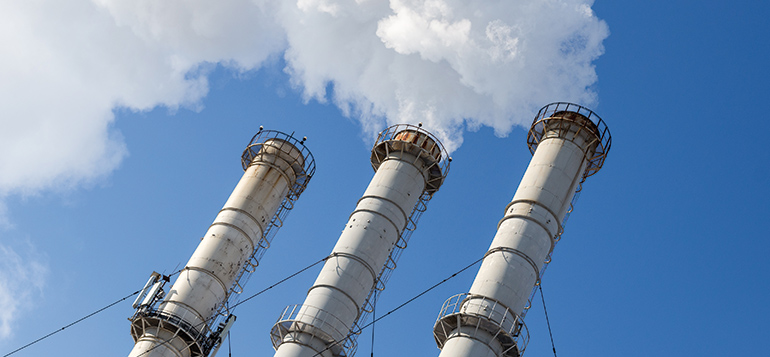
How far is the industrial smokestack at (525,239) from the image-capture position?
35562mm

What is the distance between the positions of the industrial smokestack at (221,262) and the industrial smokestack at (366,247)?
5.20 metres

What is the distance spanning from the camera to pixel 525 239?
3819 centimetres

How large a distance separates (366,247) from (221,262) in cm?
814

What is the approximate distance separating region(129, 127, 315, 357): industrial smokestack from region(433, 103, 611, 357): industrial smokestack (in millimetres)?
12517

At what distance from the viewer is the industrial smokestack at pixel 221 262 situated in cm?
4222

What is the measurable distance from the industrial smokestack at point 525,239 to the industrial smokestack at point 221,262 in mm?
12517

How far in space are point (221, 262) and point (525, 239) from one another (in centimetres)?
1568

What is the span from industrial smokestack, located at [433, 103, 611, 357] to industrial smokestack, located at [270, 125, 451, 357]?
4.73 m

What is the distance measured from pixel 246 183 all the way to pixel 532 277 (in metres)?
17.4

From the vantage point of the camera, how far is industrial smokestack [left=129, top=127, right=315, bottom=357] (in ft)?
139

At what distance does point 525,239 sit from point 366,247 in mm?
7543

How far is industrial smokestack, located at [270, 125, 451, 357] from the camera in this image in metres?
38.5

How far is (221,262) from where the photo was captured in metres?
44.9

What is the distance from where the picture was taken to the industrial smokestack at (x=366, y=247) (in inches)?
1517
